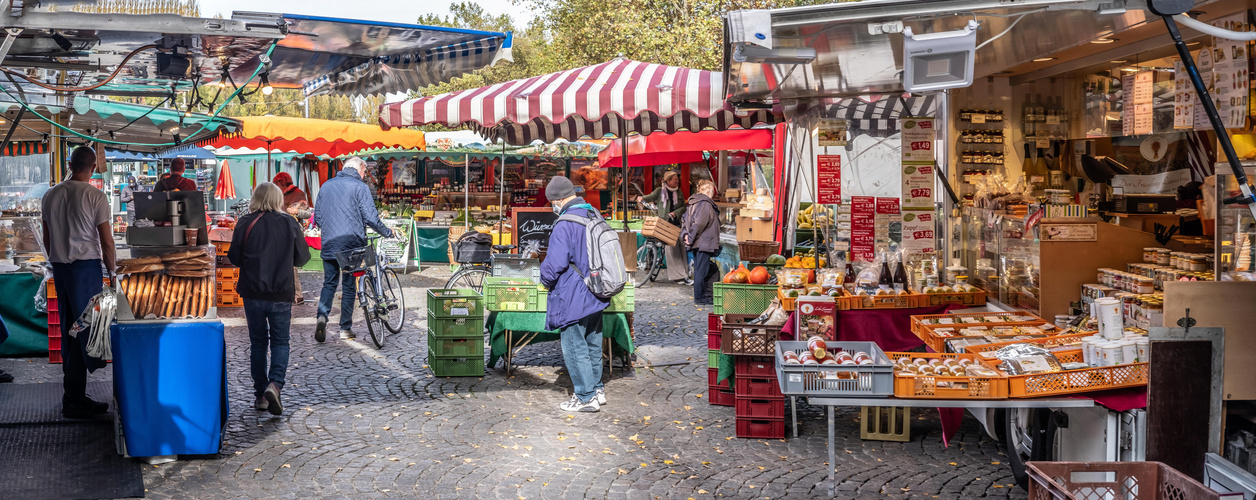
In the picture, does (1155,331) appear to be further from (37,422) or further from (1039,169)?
(37,422)

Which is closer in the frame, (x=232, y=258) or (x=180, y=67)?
(x=180, y=67)

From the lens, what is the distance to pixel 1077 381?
4.68 m

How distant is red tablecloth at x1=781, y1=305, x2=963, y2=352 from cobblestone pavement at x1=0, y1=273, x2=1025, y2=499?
57 cm

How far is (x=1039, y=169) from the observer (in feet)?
27.6

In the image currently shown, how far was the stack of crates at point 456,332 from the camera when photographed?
8250 millimetres

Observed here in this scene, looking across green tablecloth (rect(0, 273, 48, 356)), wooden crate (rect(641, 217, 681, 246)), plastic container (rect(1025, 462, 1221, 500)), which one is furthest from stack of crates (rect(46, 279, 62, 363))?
plastic container (rect(1025, 462, 1221, 500))

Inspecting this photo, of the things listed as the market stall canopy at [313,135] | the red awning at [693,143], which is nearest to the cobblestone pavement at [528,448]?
the red awning at [693,143]

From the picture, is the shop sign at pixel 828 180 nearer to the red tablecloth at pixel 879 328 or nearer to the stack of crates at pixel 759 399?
the red tablecloth at pixel 879 328

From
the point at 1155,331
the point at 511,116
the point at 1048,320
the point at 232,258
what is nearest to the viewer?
the point at 1155,331

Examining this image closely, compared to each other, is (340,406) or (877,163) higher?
(877,163)

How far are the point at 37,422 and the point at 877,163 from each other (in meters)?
13.9

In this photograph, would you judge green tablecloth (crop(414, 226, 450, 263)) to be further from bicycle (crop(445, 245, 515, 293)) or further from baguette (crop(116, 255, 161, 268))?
baguette (crop(116, 255, 161, 268))

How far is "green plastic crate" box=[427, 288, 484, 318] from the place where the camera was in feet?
27.0

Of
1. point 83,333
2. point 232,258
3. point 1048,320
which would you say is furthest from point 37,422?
point 1048,320
